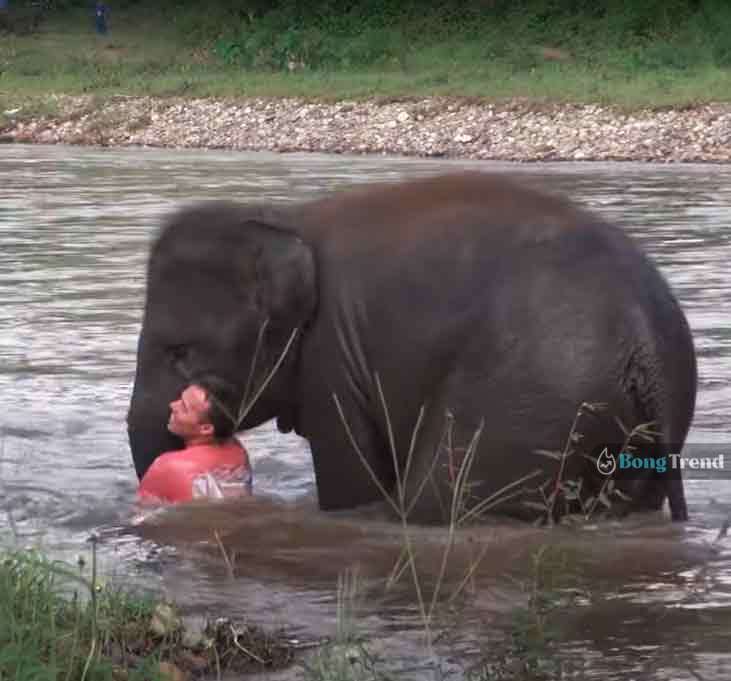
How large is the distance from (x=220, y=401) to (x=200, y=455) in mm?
247

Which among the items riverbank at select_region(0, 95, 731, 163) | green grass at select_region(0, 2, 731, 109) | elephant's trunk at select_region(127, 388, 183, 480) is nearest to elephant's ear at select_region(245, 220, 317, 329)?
elephant's trunk at select_region(127, 388, 183, 480)

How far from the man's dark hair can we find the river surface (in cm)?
37

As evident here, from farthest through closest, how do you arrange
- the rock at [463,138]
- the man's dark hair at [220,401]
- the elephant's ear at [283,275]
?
the rock at [463,138]
the man's dark hair at [220,401]
the elephant's ear at [283,275]

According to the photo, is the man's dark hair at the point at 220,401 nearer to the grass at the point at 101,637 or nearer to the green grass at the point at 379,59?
the grass at the point at 101,637

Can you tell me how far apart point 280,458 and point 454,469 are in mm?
2290

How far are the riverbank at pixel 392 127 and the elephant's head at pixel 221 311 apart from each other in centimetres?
2286

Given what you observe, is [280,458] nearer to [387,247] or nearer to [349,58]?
[387,247]

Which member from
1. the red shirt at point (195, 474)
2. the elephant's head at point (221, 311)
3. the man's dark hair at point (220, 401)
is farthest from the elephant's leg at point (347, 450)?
the red shirt at point (195, 474)

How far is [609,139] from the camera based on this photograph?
31.9m

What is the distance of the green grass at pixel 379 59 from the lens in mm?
36344

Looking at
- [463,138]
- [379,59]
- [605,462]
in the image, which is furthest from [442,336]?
[379,59]

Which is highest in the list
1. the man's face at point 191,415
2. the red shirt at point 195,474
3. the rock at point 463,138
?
the man's face at point 191,415

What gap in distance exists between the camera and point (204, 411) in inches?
288

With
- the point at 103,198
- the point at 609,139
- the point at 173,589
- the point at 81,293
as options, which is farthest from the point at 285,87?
A: the point at 173,589
